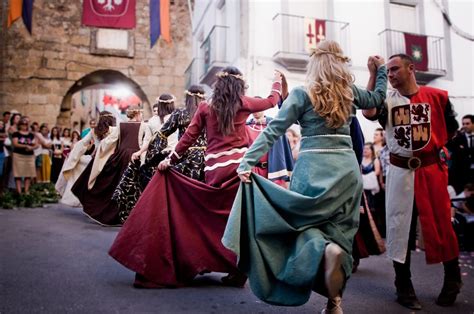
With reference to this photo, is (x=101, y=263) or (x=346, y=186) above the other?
(x=346, y=186)

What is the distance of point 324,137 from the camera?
2.52m

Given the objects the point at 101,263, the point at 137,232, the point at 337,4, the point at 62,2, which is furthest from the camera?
the point at 62,2

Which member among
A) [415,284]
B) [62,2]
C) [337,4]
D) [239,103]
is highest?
[62,2]

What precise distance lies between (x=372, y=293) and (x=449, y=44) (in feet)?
38.5

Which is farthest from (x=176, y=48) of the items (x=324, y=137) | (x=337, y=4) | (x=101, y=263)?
(x=324, y=137)

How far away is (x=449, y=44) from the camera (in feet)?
42.1

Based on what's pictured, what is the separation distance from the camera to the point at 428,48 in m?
12.7

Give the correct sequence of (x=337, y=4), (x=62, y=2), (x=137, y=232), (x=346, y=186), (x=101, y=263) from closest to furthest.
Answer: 1. (x=346, y=186)
2. (x=137, y=232)
3. (x=101, y=263)
4. (x=337, y=4)
5. (x=62, y=2)

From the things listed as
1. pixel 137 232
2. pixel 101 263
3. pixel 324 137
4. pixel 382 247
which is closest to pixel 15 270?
pixel 101 263

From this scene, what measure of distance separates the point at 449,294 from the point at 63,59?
58.6 feet

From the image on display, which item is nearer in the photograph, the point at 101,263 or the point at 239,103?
the point at 239,103

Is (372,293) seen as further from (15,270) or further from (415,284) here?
(15,270)

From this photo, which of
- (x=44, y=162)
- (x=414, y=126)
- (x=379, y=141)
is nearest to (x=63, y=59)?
(x=44, y=162)

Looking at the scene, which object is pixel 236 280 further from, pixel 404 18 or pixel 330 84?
pixel 404 18
